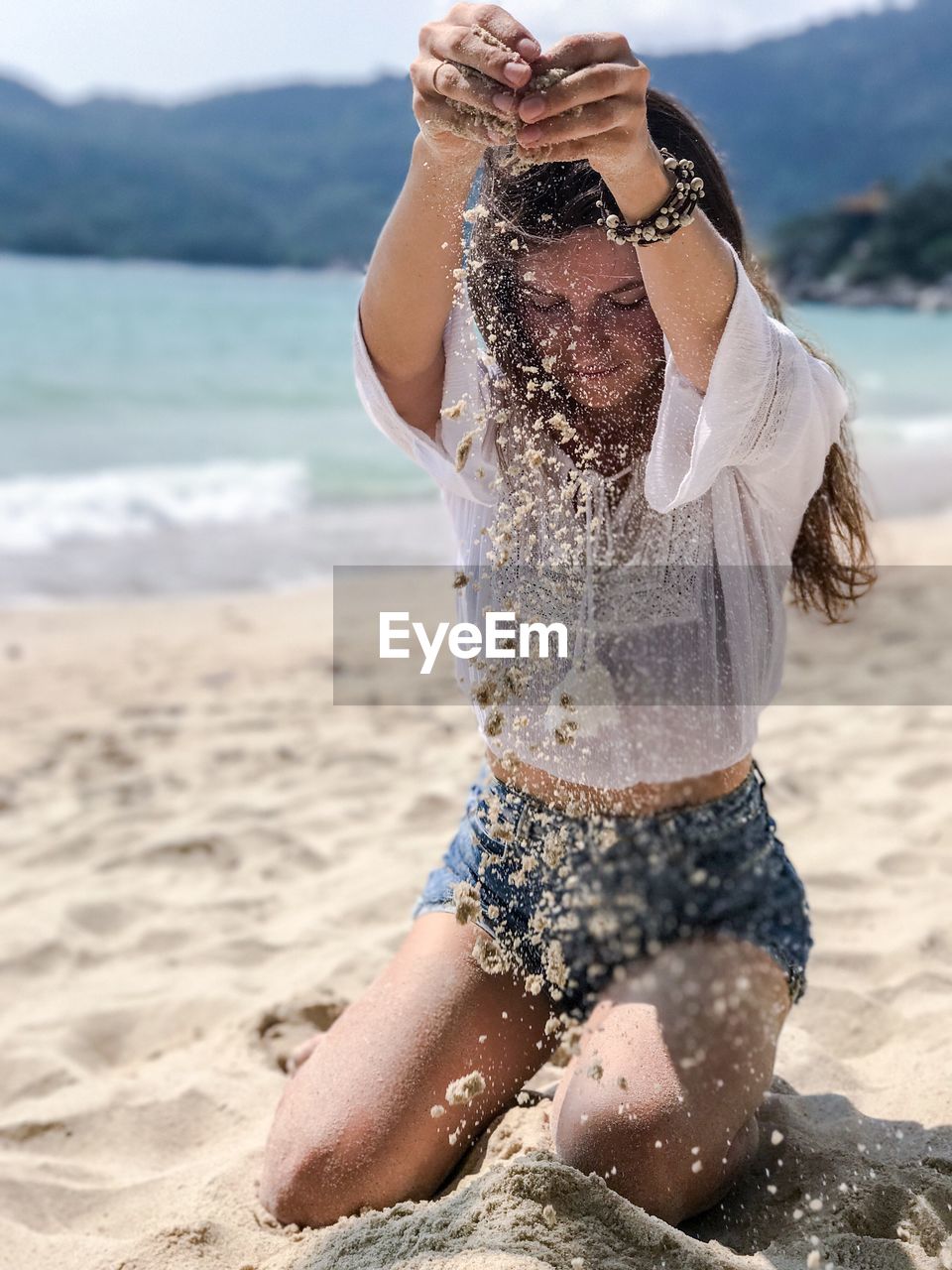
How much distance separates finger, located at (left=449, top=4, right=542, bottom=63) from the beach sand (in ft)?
4.70

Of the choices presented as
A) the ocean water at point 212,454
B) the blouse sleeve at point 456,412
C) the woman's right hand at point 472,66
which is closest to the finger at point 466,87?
the woman's right hand at point 472,66

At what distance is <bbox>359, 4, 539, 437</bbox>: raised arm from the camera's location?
1360 millimetres

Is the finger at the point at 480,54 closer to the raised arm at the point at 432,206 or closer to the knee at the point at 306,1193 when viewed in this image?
the raised arm at the point at 432,206

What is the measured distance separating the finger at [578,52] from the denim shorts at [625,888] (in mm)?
1069

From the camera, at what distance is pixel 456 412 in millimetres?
1807

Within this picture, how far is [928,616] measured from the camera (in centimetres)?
510

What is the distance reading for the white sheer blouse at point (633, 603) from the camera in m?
1.75

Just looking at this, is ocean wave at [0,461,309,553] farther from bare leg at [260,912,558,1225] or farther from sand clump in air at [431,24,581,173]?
sand clump in air at [431,24,581,173]

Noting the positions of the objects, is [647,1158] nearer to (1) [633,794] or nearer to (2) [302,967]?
(1) [633,794]

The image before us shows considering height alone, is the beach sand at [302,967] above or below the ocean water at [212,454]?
below

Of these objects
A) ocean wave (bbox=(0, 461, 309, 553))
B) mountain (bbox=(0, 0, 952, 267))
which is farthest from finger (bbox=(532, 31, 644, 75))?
mountain (bbox=(0, 0, 952, 267))

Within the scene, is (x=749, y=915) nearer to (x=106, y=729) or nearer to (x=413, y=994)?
(x=413, y=994)

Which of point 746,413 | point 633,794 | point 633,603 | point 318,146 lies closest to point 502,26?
point 746,413

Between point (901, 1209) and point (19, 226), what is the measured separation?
2279 inches
